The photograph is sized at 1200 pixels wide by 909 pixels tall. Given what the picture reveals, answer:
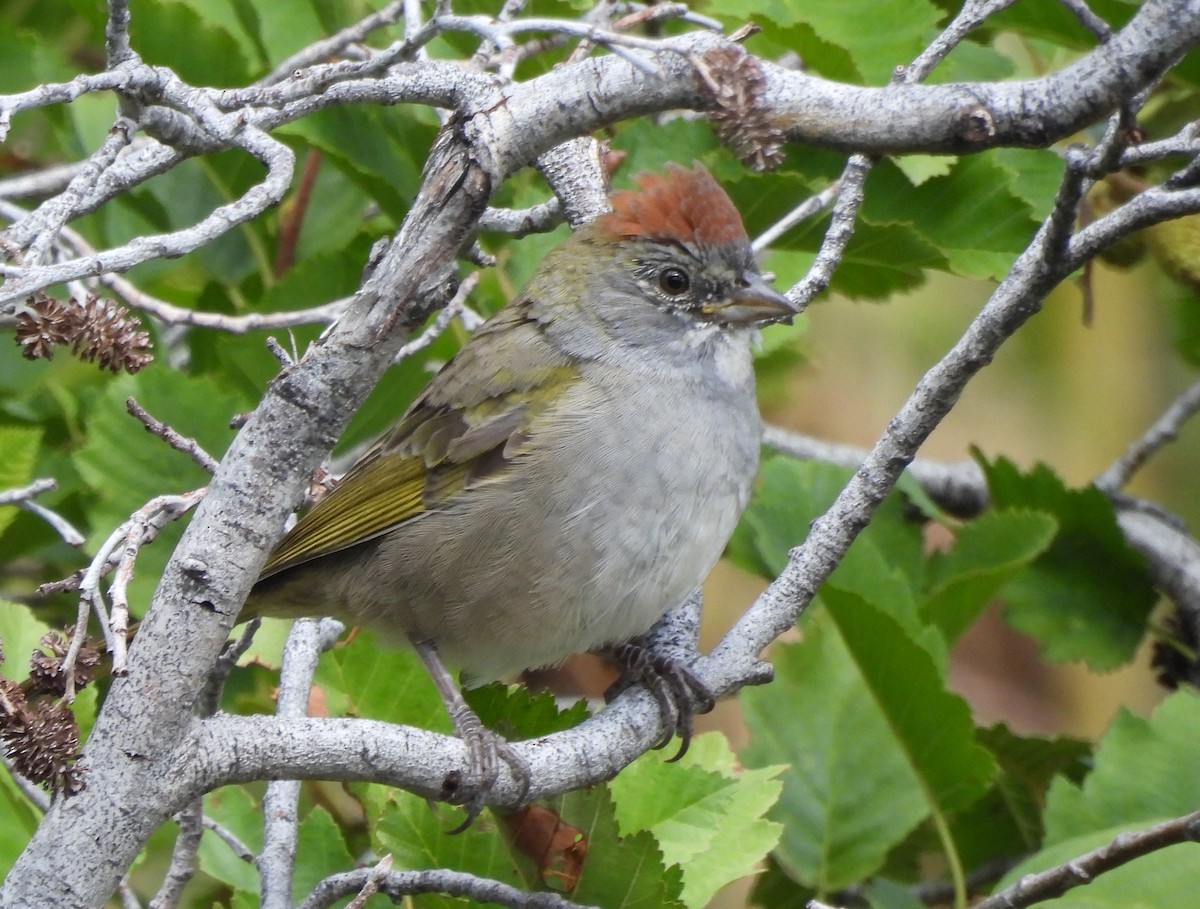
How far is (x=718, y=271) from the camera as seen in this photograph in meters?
3.42

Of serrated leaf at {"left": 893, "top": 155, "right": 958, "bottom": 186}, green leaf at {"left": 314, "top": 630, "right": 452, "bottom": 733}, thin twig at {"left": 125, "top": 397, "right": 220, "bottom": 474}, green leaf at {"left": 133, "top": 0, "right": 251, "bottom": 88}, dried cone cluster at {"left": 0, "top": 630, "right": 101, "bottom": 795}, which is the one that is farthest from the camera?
green leaf at {"left": 133, "top": 0, "right": 251, "bottom": 88}

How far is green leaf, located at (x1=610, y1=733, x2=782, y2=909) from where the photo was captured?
2814mm

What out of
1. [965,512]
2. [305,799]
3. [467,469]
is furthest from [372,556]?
[965,512]

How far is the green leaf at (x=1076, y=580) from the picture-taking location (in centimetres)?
368

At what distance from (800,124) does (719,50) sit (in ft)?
0.55

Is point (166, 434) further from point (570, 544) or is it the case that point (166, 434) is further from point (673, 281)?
point (673, 281)

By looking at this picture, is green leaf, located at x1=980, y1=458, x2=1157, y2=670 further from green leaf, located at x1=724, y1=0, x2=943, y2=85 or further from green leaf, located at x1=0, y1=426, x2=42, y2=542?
green leaf, located at x1=0, y1=426, x2=42, y2=542

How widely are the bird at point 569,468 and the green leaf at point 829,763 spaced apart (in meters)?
0.45

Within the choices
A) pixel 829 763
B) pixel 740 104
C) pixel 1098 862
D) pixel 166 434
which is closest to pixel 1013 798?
pixel 829 763

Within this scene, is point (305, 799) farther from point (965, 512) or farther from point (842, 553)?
point (965, 512)

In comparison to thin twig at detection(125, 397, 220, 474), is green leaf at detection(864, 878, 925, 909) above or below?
below

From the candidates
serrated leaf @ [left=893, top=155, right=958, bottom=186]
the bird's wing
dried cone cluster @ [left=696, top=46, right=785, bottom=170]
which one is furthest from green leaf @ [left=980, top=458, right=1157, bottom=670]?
dried cone cluster @ [left=696, top=46, right=785, bottom=170]

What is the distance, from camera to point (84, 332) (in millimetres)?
2256

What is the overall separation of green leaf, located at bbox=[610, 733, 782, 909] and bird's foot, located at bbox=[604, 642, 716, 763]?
87 millimetres
